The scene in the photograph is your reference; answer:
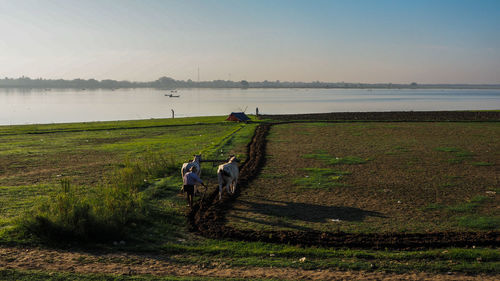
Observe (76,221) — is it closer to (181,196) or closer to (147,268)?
(147,268)

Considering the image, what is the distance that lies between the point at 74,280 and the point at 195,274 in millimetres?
2600

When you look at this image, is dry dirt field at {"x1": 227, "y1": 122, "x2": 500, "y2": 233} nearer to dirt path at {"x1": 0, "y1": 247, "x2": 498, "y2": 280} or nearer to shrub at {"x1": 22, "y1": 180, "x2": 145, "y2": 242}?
dirt path at {"x1": 0, "y1": 247, "x2": 498, "y2": 280}

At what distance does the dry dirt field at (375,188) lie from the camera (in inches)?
492

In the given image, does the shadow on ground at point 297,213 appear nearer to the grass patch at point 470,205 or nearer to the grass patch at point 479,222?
the grass patch at point 479,222

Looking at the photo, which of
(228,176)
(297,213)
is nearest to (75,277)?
(297,213)

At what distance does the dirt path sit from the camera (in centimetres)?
895

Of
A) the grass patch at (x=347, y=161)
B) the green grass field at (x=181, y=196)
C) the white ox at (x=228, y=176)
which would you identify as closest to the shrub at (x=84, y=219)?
the green grass field at (x=181, y=196)

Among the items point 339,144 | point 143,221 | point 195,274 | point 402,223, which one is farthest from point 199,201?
point 339,144

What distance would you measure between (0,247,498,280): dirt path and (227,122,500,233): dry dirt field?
2759mm

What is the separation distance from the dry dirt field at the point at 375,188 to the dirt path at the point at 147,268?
9.05 ft

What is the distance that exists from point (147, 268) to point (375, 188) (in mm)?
10415

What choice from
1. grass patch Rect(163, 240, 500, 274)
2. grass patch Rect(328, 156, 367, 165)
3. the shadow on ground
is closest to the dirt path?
grass patch Rect(163, 240, 500, 274)

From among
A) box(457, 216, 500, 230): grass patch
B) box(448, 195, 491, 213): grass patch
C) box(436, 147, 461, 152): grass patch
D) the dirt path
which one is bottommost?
the dirt path

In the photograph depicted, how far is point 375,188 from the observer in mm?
16453
